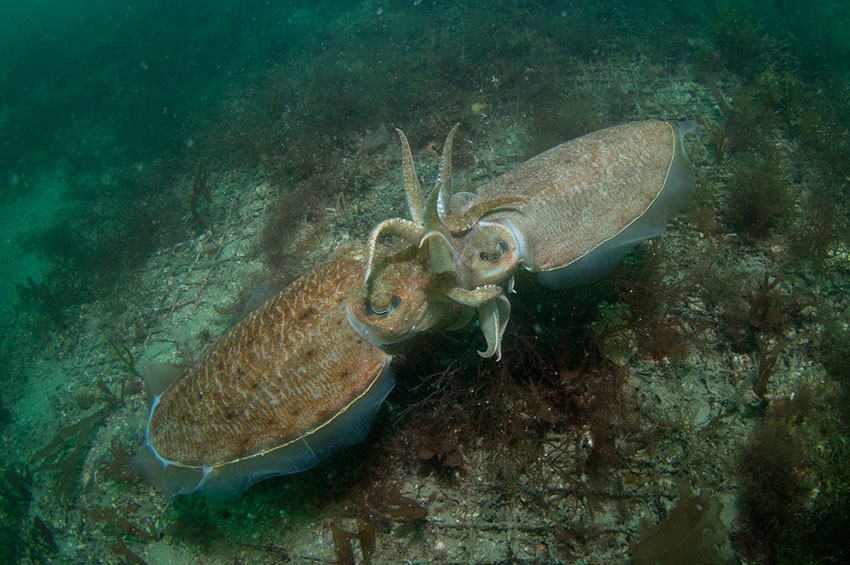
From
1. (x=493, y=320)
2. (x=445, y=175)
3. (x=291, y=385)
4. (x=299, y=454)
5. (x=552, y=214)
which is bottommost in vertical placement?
(x=299, y=454)

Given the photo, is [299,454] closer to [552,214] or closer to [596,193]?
[552,214]

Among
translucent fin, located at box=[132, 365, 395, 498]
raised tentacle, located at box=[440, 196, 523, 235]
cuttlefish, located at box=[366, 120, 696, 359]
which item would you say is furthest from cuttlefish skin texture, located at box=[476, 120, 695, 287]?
translucent fin, located at box=[132, 365, 395, 498]

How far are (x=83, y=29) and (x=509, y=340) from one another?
33047mm

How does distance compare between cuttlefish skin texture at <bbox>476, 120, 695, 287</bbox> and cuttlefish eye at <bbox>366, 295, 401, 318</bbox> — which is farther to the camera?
cuttlefish skin texture at <bbox>476, 120, 695, 287</bbox>

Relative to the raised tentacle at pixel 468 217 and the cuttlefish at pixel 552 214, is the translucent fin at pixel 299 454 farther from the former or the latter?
the raised tentacle at pixel 468 217

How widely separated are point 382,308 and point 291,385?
30.4 inches

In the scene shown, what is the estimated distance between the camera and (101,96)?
703 inches

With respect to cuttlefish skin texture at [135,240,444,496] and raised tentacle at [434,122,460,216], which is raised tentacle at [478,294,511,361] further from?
raised tentacle at [434,122,460,216]

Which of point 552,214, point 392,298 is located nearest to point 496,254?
point 552,214

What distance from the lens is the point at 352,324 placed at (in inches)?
105

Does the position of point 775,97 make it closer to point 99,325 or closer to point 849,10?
point 849,10

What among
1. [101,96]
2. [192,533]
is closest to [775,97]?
[192,533]

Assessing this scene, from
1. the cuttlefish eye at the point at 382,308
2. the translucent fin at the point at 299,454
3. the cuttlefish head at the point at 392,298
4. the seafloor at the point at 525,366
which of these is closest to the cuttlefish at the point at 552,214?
the cuttlefish head at the point at 392,298

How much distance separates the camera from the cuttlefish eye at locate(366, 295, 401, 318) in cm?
260
